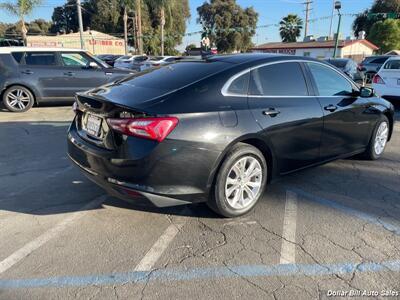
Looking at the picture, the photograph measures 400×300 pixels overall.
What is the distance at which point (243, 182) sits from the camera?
369 cm

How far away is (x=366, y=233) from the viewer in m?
3.45

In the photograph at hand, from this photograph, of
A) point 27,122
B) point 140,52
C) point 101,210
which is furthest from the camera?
point 140,52

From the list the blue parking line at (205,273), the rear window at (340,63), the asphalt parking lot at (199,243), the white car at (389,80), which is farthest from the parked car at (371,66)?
the blue parking line at (205,273)

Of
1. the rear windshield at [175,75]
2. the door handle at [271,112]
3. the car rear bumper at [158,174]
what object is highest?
the rear windshield at [175,75]

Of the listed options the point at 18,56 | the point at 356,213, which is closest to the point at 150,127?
the point at 356,213

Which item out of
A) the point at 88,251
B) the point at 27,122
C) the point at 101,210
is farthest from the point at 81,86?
the point at 88,251

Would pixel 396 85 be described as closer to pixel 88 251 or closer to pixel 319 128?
pixel 319 128

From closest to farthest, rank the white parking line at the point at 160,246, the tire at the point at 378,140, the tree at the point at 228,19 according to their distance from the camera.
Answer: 1. the white parking line at the point at 160,246
2. the tire at the point at 378,140
3. the tree at the point at 228,19

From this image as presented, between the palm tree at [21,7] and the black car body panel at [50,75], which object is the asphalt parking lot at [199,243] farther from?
the palm tree at [21,7]

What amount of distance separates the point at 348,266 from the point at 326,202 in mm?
1235

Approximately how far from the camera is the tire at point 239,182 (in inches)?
136

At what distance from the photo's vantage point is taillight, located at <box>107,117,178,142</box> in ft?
9.98

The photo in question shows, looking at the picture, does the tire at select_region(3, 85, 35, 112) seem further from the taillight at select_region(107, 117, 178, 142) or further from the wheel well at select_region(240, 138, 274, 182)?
the wheel well at select_region(240, 138, 274, 182)

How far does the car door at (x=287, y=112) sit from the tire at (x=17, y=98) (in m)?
7.64
